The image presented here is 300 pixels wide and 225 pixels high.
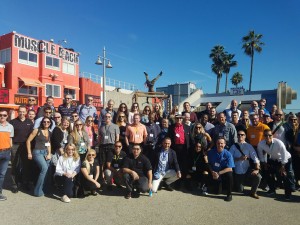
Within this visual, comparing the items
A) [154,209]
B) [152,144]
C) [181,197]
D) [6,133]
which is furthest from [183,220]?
[6,133]

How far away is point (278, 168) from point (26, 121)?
589cm

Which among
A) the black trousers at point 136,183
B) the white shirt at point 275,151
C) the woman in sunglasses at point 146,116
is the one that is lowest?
the black trousers at point 136,183

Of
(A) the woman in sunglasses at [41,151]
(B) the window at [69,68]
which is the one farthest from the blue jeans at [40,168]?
(B) the window at [69,68]

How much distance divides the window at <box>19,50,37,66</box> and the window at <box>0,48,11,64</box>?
0.94m

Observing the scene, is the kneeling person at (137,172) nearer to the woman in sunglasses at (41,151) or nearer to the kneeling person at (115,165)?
the kneeling person at (115,165)

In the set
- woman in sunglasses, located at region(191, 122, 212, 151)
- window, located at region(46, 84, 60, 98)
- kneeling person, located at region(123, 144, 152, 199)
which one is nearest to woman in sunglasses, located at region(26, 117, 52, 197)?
kneeling person, located at region(123, 144, 152, 199)

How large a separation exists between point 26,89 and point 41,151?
21.8 m

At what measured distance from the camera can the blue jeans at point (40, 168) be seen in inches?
222

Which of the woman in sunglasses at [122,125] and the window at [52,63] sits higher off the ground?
the window at [52,63]

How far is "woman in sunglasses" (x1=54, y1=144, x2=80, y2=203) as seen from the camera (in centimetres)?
551

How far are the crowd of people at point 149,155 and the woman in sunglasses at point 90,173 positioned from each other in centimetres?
2

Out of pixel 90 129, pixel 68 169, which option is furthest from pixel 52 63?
pixel 68 169

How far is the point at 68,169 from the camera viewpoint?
566 centimetres

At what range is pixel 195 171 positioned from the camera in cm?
637
